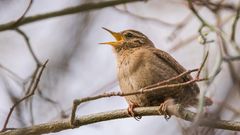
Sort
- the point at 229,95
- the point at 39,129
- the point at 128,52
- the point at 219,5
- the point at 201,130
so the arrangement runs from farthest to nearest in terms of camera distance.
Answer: the point at 128,52, the point at 219,5, the point at 39,129, the point at 201,130, the point at 229,95

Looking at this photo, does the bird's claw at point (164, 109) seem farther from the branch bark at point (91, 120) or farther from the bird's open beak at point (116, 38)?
the bird's open beak at point (116, 38)

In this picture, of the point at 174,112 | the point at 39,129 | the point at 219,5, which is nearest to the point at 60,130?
the point at 39,129

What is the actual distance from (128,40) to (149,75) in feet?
4.05

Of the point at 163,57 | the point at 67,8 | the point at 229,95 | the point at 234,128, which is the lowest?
the point at 234,128

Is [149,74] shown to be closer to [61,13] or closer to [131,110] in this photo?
[131,110]

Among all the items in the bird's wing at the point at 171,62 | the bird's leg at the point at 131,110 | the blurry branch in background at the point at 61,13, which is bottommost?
the bird's leg at the point at 131,110

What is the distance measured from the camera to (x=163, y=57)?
A: 5590mm

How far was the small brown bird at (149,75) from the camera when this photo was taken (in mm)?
5078

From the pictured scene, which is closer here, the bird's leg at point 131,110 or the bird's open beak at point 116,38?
the bird's leg at point 131,110

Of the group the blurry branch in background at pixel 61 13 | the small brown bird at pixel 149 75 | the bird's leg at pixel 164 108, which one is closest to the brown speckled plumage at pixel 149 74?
the small brown bird at pixel 149 75

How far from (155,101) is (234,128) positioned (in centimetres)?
138

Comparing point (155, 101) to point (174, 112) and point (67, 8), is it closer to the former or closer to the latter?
point (174, 112)

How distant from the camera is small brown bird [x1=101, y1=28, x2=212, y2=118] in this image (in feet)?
16.7

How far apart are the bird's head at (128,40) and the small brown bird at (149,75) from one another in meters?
0.15
